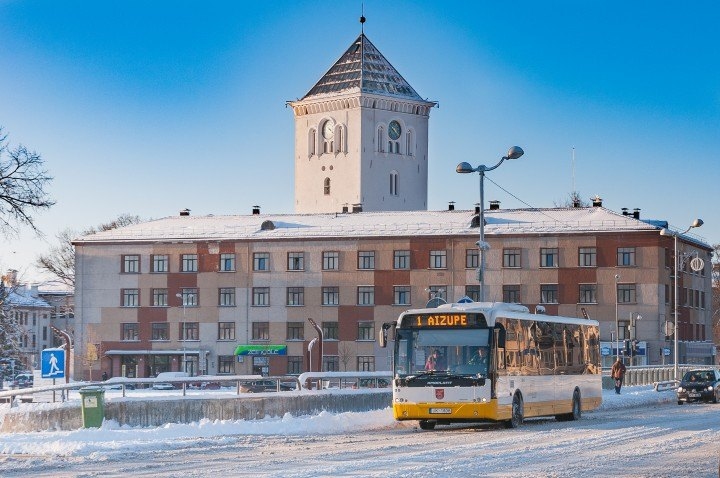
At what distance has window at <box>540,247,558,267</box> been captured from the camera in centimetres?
9462

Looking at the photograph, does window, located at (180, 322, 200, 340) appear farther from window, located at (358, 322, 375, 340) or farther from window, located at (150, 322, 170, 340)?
window, located at (358, 322, 375, 340)

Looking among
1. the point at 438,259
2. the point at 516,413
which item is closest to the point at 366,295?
the point at 438,259

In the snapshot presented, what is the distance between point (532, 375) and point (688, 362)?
7030 cm

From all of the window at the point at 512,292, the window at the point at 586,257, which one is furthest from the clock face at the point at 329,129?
the window at the point at 586,257

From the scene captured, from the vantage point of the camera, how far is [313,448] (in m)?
24.9

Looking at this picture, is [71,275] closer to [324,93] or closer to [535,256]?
[324,93]

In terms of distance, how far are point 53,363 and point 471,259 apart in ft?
216

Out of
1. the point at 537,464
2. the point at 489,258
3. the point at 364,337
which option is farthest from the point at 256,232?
the point at 537,464

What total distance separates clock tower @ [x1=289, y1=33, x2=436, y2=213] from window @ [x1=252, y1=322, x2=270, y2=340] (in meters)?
32.2

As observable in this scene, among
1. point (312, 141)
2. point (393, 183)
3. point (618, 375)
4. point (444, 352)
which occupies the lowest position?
point (618, 375)

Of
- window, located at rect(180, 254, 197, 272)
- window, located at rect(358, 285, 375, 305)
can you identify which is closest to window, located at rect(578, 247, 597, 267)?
window, located at rect(358, 285, 375, 305)

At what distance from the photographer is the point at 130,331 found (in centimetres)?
10069

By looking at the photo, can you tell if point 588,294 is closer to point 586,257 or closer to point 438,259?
point 586,257

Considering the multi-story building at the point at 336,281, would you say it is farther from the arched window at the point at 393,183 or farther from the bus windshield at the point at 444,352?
the bus windshield at the point at 444,352
